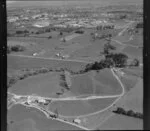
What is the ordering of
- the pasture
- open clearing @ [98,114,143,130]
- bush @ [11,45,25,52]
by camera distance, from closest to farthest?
open clearing @ [98,114,143,130]
the pasture
bush @ [11,45,25,52]

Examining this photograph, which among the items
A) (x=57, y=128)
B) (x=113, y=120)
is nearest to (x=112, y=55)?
(x=113, y=120)

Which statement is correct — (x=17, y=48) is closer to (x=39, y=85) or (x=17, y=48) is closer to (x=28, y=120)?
(x=39, y=85)

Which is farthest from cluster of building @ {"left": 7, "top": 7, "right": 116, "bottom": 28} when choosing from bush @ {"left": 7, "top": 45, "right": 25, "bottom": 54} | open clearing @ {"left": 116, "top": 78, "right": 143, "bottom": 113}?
open clearing @ {"left": 116, "top": 78, "right": 143, "bottom": 113}

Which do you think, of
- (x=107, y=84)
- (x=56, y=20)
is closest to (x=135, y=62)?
(x=107, y=84)

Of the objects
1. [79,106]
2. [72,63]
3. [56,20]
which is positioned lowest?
[79,106]

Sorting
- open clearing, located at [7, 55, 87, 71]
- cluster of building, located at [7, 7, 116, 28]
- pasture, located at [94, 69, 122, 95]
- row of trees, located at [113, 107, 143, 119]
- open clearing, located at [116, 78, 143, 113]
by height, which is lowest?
row of trees, located at [113, 107, 143, 119]

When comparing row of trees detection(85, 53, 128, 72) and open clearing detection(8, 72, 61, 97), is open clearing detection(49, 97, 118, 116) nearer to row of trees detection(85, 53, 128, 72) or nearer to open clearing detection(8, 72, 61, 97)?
open clearing detection(8, 72, 61, 97)

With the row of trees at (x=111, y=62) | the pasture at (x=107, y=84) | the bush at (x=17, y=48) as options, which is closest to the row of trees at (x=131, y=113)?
the pasture at (x=107, y=84)

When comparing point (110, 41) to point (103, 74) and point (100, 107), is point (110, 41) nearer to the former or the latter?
point (103, 74)

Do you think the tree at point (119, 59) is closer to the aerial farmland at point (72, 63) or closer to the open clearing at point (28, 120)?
the aerial farmland at point (72, 63)
